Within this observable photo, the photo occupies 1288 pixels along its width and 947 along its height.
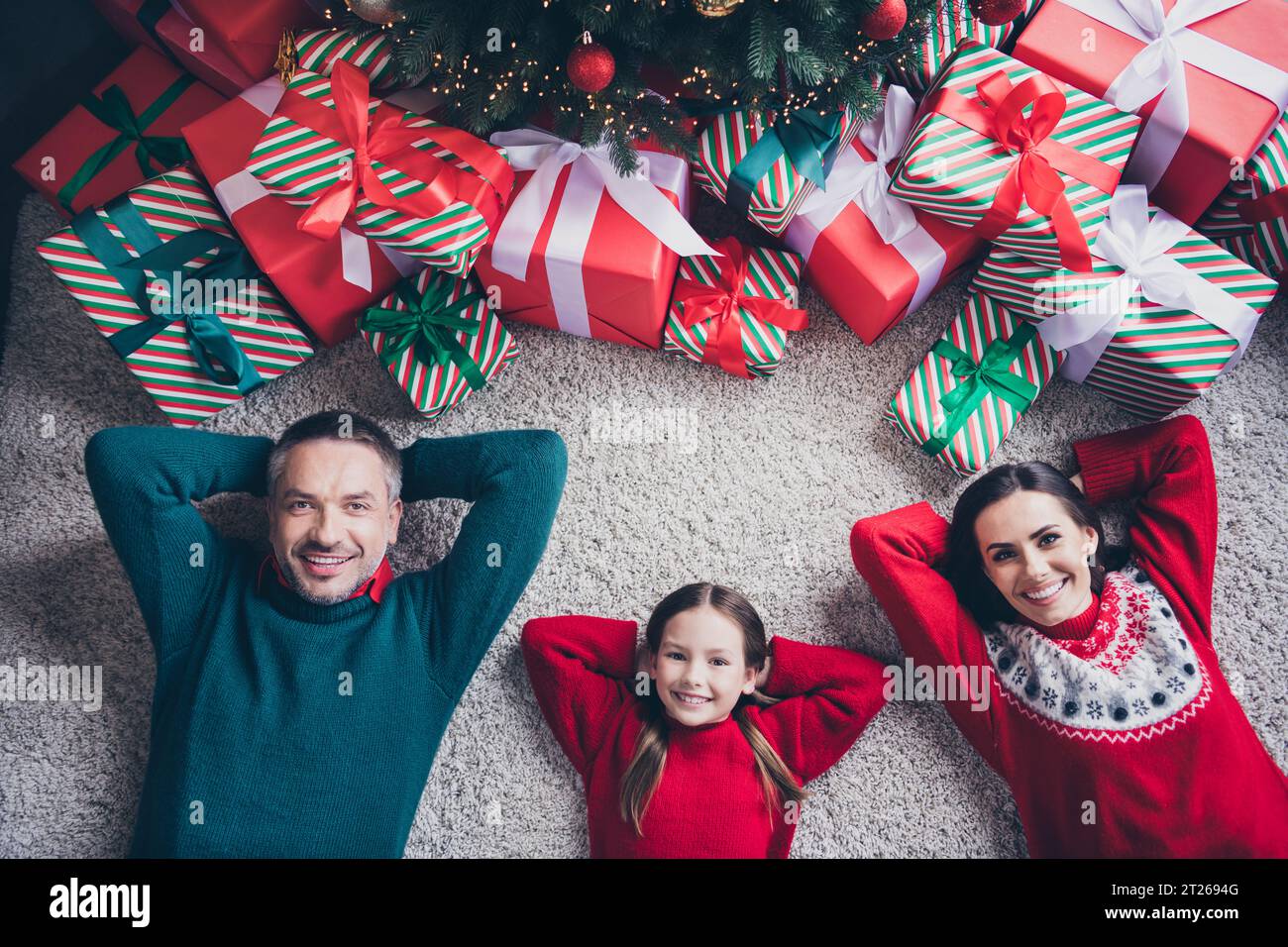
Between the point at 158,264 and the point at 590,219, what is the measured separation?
29.8 inches

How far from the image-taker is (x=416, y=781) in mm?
1457

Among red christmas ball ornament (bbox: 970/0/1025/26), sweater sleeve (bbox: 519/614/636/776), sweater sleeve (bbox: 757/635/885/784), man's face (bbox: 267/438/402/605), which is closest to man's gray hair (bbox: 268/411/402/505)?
man's face (bbox: 267/438/402/605)

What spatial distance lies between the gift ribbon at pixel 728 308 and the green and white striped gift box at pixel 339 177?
416 mm

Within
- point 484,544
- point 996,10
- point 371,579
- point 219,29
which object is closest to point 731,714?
point 484,544

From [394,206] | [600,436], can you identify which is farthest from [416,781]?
[394,206]

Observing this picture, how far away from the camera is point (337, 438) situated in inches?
56.2

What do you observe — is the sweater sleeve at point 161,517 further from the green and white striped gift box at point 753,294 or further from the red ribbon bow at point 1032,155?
the red ribbon bow at point 1032,155

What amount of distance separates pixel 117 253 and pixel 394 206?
21.5 inches

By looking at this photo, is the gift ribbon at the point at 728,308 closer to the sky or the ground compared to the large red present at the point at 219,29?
closer to the ground

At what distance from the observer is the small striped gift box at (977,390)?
158 cm

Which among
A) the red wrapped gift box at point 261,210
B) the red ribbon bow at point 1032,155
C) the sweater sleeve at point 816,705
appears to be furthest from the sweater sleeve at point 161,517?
the red ribbon bow at point 1032,155

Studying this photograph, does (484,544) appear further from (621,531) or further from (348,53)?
(348,53)

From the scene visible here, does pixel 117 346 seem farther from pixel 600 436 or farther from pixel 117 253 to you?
pixel 600 436

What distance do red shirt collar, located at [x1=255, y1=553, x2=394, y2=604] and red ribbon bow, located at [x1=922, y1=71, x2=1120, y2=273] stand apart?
117 centimetres
